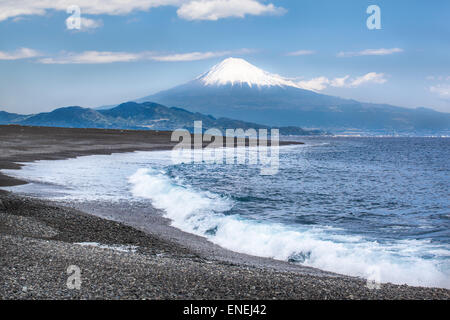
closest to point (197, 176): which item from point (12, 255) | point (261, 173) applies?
point (261, 173)

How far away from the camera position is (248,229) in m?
16.8

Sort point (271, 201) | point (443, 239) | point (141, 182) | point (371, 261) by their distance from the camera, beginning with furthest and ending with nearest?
point (141, 182) → point (271, 201) → point (443, 239) → point (371, 261)

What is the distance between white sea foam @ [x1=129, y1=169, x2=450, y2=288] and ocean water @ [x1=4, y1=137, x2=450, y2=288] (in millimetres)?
29

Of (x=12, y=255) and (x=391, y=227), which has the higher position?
(x=12, y=255)

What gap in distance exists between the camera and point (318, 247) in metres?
14.4

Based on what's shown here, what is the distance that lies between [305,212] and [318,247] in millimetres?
7095

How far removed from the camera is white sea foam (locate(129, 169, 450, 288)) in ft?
40.5

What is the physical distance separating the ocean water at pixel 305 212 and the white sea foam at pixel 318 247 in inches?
1.1

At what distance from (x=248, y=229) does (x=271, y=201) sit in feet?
26.6
